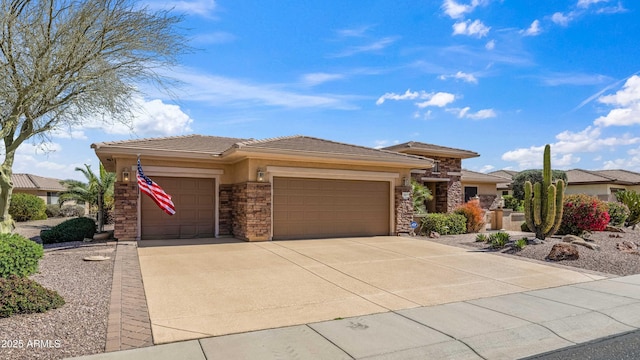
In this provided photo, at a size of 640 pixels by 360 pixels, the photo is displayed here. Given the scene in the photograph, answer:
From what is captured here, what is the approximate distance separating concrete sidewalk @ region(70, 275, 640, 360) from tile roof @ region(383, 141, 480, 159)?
16.0m

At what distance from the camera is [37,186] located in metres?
37.0

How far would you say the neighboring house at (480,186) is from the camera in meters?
27.6

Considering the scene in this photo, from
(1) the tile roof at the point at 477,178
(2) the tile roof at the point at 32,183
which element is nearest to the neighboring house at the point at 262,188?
(1) the tile roof at the point at 477,178

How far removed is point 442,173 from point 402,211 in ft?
27.7

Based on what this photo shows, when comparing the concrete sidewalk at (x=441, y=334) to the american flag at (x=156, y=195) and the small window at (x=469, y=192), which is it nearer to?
the american flag at (x=156, y=195)

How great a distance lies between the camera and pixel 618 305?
21.7 ft

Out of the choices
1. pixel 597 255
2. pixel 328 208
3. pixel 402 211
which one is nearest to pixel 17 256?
pixel 328 208

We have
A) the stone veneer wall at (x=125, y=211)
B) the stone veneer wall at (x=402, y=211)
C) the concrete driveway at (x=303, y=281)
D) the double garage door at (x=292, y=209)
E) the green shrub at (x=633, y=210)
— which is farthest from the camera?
the green shrub at (x=633, y=210)

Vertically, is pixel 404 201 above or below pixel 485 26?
below

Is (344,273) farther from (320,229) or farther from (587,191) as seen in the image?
(587,191)

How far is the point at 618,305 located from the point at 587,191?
111ft

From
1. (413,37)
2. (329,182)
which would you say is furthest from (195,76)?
(413,37)

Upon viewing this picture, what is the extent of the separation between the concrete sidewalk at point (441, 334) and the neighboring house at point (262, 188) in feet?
26.7

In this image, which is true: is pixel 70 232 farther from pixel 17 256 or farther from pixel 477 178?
pixel 477 178
